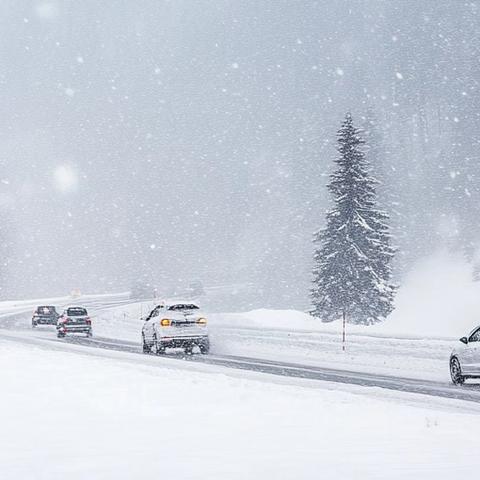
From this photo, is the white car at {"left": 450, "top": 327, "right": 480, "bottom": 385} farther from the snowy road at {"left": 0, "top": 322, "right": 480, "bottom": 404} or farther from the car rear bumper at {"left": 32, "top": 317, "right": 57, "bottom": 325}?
the car rear bumper at {"left": 32, "top": 317, "right": 57, "bottom": 325}

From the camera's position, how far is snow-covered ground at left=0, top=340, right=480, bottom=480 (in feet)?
28.4

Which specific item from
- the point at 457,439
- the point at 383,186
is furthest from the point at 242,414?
the point at 383,186

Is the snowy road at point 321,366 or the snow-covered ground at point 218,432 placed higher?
the snowy road at point 321,366

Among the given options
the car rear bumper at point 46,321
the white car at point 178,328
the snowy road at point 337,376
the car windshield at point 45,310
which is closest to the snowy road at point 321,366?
the snowy road at point 337,376

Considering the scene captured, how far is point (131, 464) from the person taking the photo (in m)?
8.84

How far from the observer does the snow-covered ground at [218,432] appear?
340 inches

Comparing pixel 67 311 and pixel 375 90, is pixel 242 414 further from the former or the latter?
pixel 375 90

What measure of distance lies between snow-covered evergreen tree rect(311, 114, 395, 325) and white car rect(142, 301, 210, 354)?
18.2 m

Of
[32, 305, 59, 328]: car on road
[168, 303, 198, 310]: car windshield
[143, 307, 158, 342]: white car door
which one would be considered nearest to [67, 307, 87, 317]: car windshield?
[32, 305, 59, 328]: car on road

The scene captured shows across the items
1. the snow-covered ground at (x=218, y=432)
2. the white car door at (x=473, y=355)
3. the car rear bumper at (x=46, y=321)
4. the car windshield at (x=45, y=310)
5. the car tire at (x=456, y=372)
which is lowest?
the snow-covered ground at (x=218, y=432)

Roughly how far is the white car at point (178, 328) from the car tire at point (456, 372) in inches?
387

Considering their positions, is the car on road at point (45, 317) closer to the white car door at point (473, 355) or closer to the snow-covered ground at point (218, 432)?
the snow-covered ground at point (218, 432)

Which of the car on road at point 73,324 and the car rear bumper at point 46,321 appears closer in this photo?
the car on road at point 73,324

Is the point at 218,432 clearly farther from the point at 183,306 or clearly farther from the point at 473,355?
the point at 183,306
